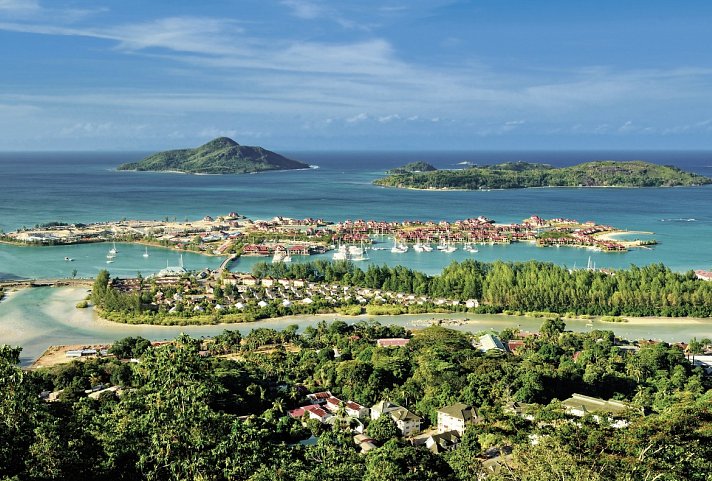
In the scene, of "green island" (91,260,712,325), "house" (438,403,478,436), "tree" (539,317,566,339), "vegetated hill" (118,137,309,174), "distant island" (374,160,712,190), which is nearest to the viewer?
"house" (438,403,478,436)

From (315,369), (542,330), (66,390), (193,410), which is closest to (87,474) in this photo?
(193,410)

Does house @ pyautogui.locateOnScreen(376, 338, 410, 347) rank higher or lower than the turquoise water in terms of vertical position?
higher

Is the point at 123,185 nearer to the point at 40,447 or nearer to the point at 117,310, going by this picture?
the point at 117,310

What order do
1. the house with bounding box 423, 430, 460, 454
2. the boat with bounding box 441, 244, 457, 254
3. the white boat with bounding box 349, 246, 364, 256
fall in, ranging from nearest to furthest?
the house with bounding box 423, 430, 460, 454
the white boat with bounding box 349, 246, 364, 256
the boat with bounding box 441, 244, 457, 254

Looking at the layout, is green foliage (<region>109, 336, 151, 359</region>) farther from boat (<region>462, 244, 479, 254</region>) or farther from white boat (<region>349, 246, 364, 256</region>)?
boat (<region>462, 244, 479, 254</region>)

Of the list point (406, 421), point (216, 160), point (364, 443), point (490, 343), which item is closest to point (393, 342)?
point (490, 343)

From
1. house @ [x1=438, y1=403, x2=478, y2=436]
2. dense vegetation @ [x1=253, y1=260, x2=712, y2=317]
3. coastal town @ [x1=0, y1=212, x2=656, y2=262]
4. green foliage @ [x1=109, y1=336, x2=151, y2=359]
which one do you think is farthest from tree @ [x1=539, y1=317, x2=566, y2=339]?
coastal town @ [x1=0, y1=212, x2=656, y2=262]
